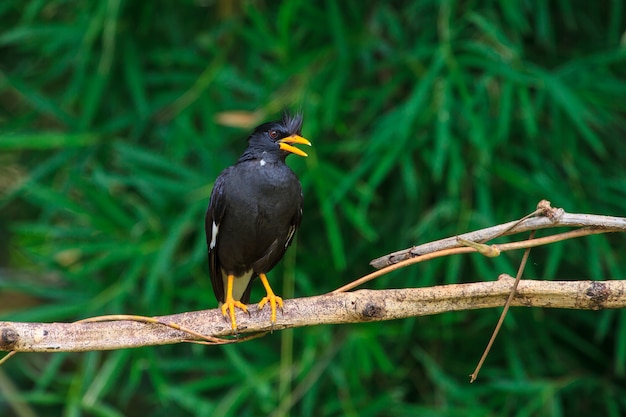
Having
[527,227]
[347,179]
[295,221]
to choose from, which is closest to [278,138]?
[295,221]

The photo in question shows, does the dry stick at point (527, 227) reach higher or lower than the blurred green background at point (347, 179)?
lower

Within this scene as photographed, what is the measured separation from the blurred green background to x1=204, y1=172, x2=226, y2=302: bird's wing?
0.57 m

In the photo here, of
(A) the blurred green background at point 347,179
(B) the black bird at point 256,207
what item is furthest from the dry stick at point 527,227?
(A) the blurred green background at point 347,179

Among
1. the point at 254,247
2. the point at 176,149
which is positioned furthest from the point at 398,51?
the point at 254,247

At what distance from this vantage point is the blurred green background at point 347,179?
3953 millimetres

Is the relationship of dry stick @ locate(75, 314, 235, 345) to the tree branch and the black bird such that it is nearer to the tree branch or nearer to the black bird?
the tree branch

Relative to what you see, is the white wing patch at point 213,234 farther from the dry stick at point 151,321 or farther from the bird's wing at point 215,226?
the dry stick at point 151,321

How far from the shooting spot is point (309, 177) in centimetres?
399

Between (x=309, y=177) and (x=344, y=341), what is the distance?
0.78m

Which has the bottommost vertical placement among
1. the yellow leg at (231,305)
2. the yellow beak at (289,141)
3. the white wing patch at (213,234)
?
the yellow leg at (231,305)

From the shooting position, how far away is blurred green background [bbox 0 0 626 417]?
3.95 m

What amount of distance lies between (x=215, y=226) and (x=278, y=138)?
406 mm

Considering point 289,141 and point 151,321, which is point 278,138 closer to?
point 289,141

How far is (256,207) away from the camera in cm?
316
